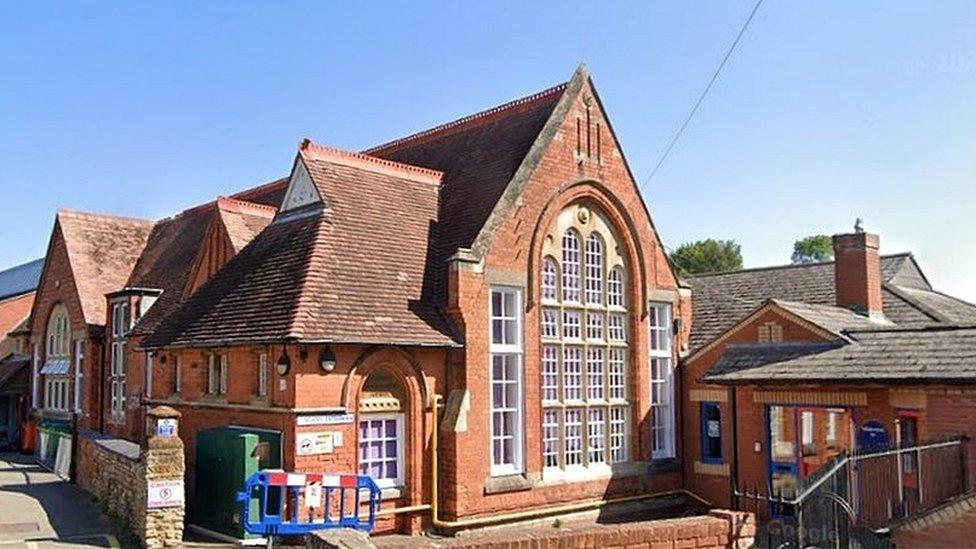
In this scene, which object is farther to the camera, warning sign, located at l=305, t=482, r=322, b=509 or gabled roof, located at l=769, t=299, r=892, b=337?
gabled roof, located at l=769, t=299, r=892, b=337

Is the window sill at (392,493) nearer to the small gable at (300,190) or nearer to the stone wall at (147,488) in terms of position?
the stone wall at (147,488)

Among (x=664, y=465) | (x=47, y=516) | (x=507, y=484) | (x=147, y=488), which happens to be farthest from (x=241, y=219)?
(x=664, y=465)

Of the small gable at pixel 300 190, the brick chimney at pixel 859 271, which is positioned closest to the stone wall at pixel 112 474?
the small gable at pixel 300 190

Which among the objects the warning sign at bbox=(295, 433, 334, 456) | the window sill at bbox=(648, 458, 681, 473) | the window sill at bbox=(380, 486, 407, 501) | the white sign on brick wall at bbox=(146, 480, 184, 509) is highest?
the warning sign at bbox=(295, 433, 334, 456)

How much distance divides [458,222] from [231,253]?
19.7 ft

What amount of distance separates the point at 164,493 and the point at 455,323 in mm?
6405

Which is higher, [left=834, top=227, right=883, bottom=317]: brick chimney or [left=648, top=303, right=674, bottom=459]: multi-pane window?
[left=834, top=227, right=883, bottom=317]: brick chimney

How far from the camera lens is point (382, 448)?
677 inches

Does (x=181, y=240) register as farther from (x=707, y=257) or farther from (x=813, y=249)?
(x=813, y=249)

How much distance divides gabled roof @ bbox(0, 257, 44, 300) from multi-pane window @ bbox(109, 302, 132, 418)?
19363 mm

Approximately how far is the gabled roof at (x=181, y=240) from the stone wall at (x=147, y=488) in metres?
6.41

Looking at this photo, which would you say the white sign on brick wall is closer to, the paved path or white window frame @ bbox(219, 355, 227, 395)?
the paved path

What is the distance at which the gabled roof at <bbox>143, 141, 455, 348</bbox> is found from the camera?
16.7m

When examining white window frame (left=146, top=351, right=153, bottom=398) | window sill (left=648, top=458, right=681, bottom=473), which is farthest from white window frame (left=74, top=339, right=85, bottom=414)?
window sill (left=648, top=458, right=681, bottom=473)
